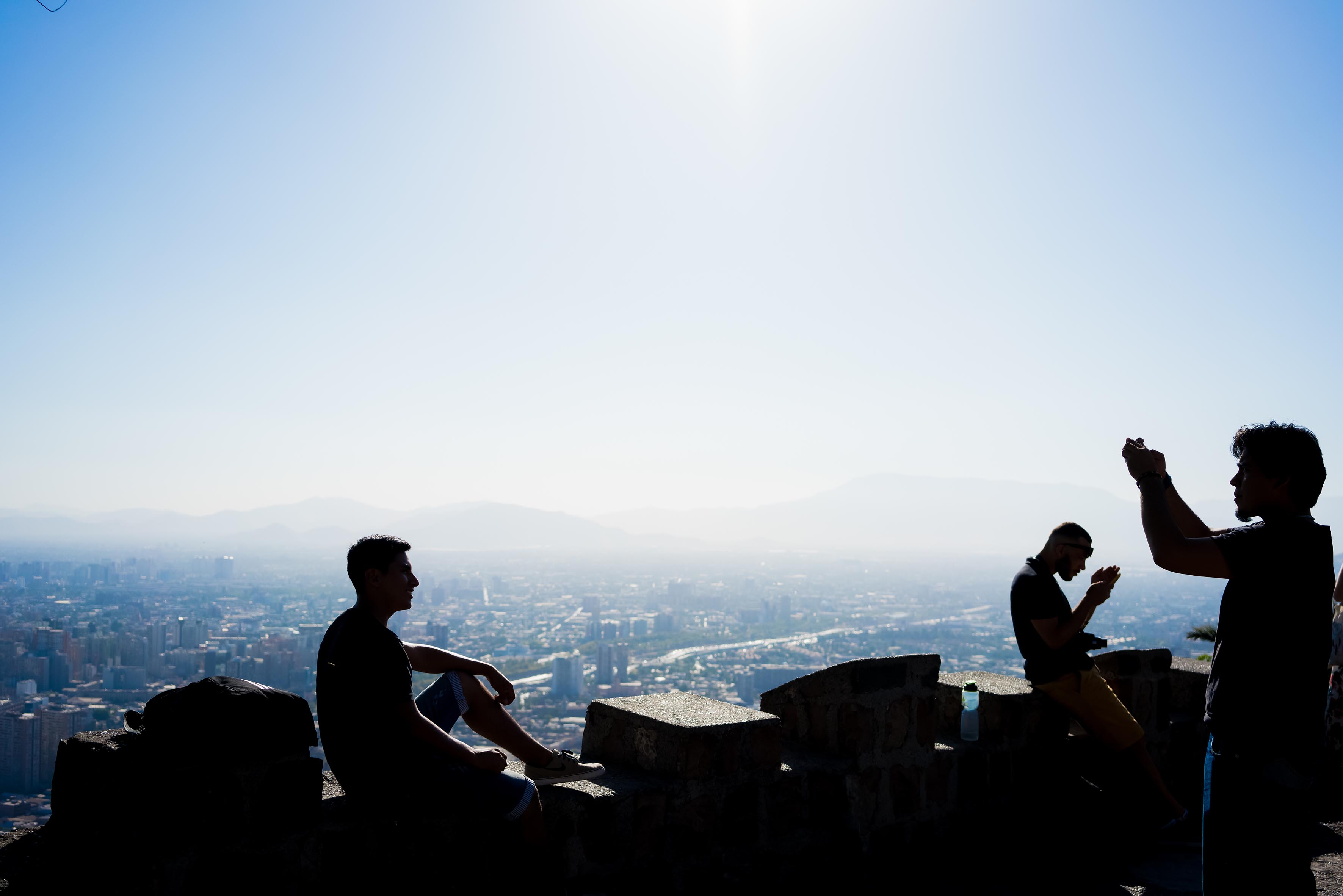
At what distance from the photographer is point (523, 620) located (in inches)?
1778

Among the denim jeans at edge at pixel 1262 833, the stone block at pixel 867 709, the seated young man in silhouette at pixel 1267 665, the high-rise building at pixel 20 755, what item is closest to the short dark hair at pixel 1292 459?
the seated young man in silhouette at pixel 1267 665

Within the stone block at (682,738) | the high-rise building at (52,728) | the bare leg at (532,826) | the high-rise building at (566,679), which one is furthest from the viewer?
the high-rise building at (566,679)

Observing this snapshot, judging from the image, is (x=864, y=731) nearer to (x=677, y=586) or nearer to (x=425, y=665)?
(x=425, y=665)

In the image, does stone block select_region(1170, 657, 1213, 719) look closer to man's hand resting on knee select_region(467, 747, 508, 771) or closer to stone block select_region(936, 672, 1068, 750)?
stone block select_region(936, 672, 1068, 750)

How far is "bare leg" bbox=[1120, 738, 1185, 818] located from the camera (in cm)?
407

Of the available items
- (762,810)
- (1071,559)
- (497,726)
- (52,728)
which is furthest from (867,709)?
(52,728)

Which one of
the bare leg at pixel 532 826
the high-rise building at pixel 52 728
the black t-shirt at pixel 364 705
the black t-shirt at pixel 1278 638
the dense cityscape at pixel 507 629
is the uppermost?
the black t-shirt at pixel 1278 638

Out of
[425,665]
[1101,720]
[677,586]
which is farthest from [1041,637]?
[677,586]

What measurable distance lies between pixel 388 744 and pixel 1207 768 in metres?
2.23

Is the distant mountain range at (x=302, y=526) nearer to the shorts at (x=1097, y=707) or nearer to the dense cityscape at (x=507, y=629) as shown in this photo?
the dense cityscape at (x=507, y=629)

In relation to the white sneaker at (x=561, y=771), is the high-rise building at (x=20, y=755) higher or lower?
lower

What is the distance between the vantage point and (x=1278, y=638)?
2199 mm

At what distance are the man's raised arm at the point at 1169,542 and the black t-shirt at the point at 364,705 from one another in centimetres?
211

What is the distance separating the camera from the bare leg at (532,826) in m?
2.69
